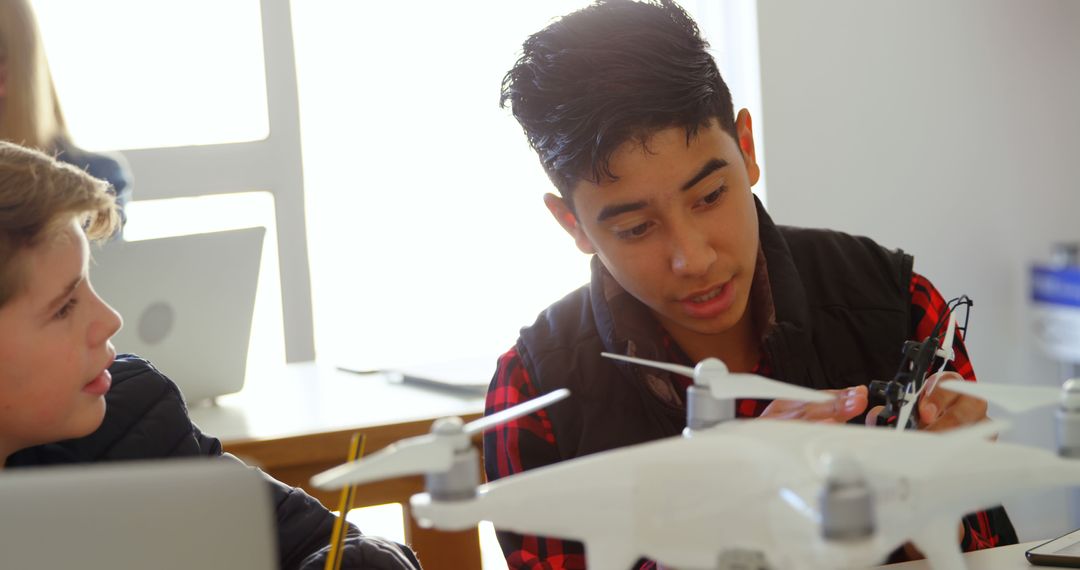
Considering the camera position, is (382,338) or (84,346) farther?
(382,338)

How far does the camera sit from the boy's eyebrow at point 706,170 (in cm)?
114

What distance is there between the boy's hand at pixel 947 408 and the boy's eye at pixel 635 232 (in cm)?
30

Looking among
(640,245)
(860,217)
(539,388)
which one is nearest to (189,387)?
(539,388)

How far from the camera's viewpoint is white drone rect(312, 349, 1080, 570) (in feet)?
1.98

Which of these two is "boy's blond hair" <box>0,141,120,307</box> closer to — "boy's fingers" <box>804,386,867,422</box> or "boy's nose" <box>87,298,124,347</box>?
"boy's nose" <box>87,298,124,347</box>

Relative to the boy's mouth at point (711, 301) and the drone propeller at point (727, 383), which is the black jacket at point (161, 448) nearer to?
the boy's mouth at point (711, 301)

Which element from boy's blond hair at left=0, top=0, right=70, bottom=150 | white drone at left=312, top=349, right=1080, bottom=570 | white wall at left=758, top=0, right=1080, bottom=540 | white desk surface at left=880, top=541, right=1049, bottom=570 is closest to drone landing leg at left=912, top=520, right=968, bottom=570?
white drone at left=312, top=349, right=1080, bottom=570

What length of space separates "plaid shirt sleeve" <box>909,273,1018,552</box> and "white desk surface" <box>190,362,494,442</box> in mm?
664

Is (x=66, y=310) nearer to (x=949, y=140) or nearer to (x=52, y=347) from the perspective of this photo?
(x=52, y=347)

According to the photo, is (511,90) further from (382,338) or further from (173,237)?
(382,338)

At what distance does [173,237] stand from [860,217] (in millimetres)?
1983

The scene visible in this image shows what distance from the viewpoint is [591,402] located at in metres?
1.29

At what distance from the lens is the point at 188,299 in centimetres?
186

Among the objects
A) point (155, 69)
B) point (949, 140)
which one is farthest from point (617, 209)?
point (949, 140)
